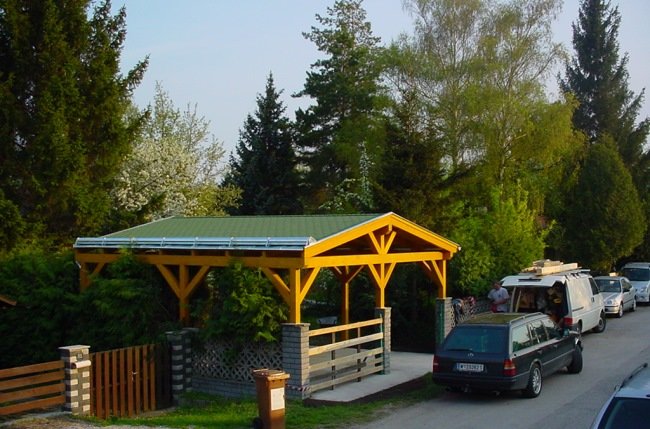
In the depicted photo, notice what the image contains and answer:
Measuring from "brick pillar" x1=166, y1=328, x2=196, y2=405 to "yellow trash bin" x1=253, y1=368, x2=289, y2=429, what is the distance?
4.36 m

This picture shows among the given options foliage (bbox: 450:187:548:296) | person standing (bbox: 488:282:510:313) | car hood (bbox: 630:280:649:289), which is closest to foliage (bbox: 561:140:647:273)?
car hood (bbox: 630:280:649:289)

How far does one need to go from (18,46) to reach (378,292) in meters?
14.5

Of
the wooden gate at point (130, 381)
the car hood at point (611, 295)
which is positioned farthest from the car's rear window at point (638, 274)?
the wooden gate at point (130, 381)

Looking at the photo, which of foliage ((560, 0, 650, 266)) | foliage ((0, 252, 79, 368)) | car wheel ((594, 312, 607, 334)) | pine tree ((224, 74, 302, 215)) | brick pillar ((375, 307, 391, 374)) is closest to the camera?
brick pillar ((375, 307, 391, 374))

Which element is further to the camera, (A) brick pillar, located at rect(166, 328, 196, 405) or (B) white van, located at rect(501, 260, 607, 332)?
(B) white van, located at rect(501, 260, 607, 332)

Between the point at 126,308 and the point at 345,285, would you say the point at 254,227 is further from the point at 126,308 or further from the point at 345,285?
the point at 126,308

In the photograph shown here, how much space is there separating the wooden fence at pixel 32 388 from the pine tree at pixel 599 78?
43.5m

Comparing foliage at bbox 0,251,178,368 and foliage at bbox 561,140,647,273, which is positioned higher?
foliage at bbox 561,140,647,273

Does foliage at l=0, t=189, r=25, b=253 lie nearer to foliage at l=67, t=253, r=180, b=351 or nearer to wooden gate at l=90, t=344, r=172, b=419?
foliage at l=67, t=253, r=180, b=351

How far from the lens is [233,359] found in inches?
568

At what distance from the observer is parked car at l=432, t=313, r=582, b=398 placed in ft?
40.9

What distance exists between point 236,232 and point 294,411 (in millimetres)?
5233

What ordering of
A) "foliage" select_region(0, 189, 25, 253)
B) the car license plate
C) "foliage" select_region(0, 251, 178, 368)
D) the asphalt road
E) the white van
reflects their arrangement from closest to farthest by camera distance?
the asphalt road < the car license plate < "foliage" select_region(0, 251, 178, 368) < the white van < "foliage" select_region(0, 189, 25, 253)

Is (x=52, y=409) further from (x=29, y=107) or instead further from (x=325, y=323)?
(x=29, y=107)
